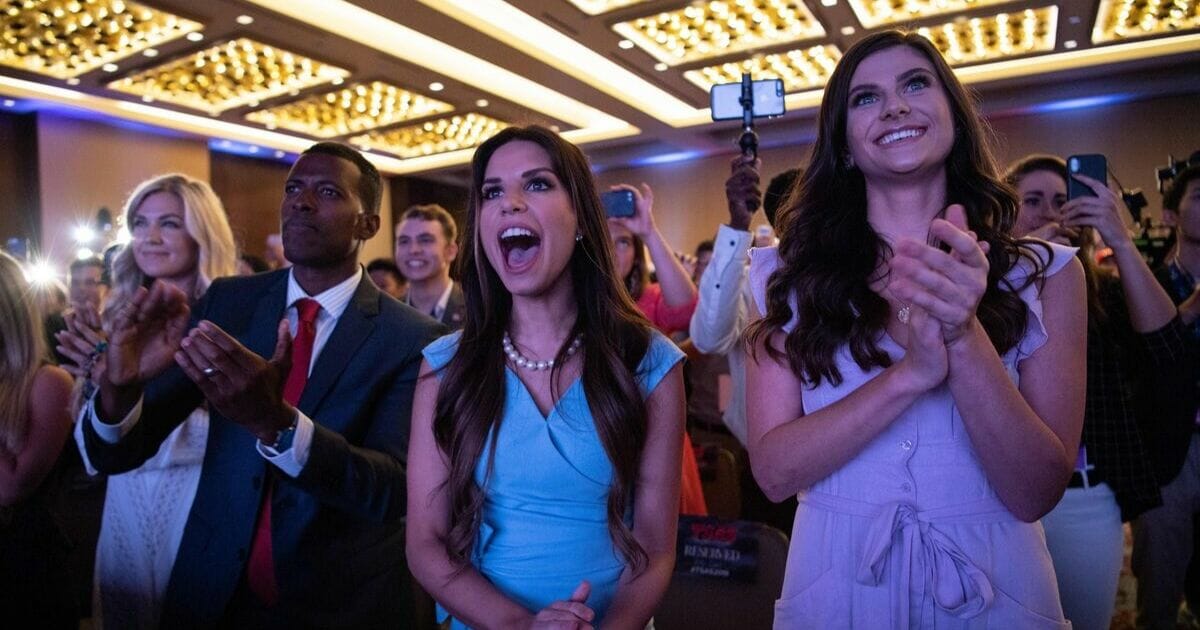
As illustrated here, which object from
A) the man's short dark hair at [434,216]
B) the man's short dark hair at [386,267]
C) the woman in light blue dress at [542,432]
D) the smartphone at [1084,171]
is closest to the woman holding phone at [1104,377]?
the smartphone at [1084,171]

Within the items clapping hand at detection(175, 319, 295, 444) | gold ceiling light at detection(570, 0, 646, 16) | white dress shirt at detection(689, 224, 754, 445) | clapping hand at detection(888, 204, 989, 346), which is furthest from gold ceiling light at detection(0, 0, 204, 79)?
clapping hand at detection(888, 204, 989, 346)

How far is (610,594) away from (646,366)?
42 centimetres

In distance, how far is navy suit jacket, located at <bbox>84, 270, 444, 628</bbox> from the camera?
1.78 metres

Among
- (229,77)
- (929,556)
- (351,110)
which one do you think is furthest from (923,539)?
(351,110)

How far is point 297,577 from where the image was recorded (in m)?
1.80

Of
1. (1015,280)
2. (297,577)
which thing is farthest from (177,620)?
(1015,280)

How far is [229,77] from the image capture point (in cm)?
852

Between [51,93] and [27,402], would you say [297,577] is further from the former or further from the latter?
[51,93]

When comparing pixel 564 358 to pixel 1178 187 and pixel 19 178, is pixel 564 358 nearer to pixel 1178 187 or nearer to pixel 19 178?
pixel 1178 187

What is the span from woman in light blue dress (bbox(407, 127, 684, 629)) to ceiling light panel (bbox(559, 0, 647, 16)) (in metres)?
5.83

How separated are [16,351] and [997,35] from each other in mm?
8524

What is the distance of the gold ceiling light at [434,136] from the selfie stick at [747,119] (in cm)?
869

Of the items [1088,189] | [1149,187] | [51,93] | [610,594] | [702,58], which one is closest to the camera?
[610,594]

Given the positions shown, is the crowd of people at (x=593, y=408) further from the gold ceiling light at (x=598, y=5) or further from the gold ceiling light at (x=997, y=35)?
the gold ceiling light at (x=997, y=35)
